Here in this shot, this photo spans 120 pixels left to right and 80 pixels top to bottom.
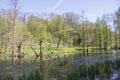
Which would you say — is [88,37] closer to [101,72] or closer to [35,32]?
[35,32]

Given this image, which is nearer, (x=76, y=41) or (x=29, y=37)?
(x=29, y=37)

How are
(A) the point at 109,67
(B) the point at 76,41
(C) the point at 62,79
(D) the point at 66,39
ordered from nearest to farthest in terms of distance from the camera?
(C) the point at 62,79
(A) the point at 109,67
(D) the point at 66,39
(B) the point at 76,41

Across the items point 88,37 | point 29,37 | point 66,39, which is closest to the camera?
point 29,37

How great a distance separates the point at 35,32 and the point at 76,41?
32199mm

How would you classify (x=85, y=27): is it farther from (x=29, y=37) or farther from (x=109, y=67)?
(x=109, y=67)

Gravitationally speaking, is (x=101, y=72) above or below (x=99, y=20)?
below

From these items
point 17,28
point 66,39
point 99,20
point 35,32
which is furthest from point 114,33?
point 17,28

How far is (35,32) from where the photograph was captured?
218 ft

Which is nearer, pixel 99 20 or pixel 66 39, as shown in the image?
pixel 99 20

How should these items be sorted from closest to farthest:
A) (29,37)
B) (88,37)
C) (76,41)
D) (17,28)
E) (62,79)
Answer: (62,79)
(17,28)
(29,37)
(88,37)
(76,41)

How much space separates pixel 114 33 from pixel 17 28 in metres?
39.8

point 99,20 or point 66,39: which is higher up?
point 99,20

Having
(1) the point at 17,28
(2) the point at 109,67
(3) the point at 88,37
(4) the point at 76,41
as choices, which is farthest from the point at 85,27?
(2) the point at 109,67

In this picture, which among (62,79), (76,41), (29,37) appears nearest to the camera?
(62,79)
